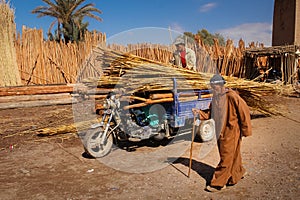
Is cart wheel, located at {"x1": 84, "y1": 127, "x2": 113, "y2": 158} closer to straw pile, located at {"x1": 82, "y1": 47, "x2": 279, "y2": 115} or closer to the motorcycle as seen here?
the motorcycle

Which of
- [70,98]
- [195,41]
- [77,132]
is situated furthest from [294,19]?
[77,132]

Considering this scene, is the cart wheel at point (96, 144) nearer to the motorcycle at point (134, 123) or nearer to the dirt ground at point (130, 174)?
the motorcycle at point (134, 123)

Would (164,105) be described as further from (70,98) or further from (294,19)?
(294,19)

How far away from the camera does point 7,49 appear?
10.5 m

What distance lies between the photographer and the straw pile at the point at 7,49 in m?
10.4

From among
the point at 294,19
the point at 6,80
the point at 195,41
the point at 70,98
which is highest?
the point at 294,19

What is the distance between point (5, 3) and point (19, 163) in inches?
332

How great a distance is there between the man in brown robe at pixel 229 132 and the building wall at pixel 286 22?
41.9 ft

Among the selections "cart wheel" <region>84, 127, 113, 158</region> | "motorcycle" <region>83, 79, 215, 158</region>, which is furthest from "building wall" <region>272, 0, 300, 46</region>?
"cart wheel" <region>84, 127, 113, 158</region>

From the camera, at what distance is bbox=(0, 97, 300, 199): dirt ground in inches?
129

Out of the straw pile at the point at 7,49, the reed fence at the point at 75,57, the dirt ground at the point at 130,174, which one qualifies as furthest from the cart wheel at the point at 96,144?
the straw pile at the point at 7,49

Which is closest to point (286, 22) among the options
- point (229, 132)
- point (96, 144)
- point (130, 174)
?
point (229, 132)

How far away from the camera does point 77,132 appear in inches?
239

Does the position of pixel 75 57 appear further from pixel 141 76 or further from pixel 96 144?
pixel 96 144
